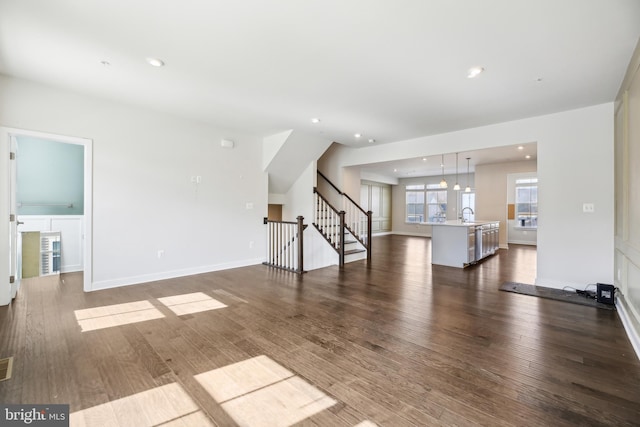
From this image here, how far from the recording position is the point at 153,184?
483cm

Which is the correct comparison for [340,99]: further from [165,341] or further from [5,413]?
[5,413]

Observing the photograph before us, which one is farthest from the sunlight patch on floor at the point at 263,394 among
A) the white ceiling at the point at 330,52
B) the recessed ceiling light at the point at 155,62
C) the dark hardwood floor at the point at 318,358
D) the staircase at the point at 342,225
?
the staircase at the point at 342,225

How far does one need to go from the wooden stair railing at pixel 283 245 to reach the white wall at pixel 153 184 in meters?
0.33

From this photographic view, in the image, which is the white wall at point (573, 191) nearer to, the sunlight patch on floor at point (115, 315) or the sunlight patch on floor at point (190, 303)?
the sunlight patch on floor at point (190, 303)

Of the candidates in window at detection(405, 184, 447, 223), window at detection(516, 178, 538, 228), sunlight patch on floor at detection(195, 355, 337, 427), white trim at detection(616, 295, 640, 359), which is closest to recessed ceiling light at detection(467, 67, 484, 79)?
white trim at detection(616, 295, 640, 359)

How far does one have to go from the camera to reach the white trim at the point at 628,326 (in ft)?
8.47

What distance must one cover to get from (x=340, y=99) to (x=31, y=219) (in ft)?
19.2

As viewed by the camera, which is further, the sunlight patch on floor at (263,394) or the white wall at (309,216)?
the white wall at (309,216)

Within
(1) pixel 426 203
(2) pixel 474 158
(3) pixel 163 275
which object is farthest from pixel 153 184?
(1) pixel 426 203

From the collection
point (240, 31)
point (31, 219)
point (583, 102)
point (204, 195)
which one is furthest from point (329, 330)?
point (31, 219)

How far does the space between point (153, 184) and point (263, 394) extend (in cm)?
412

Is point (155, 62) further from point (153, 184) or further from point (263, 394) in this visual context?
point (263, 394)

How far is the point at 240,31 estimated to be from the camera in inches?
100

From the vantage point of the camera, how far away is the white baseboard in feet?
14.4
